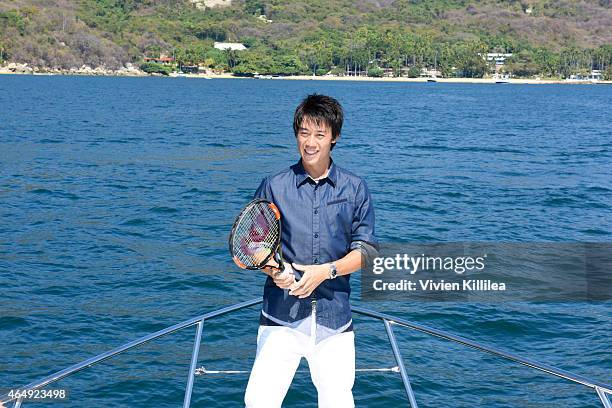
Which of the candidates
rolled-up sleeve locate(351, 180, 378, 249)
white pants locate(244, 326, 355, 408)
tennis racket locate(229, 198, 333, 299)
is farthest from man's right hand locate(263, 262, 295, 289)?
rolled-up sleeve locate(351, 180, 378, 249)

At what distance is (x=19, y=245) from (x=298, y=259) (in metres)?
17.4

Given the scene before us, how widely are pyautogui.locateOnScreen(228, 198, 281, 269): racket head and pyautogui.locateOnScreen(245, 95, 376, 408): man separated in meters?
0.14

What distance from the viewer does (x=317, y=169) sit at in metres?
4.31

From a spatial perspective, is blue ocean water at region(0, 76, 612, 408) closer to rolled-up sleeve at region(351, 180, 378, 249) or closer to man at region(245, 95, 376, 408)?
man at region(245, 95, 376, 408)

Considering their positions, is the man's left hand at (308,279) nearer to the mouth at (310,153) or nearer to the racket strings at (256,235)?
the racket strings at (256,235)

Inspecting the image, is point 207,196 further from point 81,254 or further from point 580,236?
point 580,236

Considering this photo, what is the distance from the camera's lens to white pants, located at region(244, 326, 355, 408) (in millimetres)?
4289

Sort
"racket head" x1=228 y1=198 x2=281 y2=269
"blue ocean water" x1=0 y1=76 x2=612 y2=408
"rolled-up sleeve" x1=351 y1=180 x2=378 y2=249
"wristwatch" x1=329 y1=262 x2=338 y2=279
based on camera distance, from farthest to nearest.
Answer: "blue ocean water" x1=0 y1=76 x2=612 y2=408
"rolled-up sleeve" x1=351 y1=180 x2=378 y2=249
"wristwatch" x1=329 y1=262 x2=338 y2=279
"racket head" x1=228 y1=198 x2=281 y2=269

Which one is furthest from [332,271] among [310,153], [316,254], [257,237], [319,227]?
[310,153]

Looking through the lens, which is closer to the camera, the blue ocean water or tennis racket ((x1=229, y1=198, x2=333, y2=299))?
tennis racket ((x1=229, y1=198, x2=333, y2=299))

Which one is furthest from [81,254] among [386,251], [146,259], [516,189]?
[516,189]

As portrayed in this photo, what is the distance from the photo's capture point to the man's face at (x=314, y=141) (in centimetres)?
428

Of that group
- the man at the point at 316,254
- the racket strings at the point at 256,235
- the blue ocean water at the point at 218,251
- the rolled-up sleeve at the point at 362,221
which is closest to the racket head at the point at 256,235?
the racket strings at the point at 256,235

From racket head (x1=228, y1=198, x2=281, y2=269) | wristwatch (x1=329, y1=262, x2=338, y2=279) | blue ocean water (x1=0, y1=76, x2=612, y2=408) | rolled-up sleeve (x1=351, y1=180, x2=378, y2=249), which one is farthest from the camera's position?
blue ocean water (x1=0, y1=76, x2=612, y2=408)
